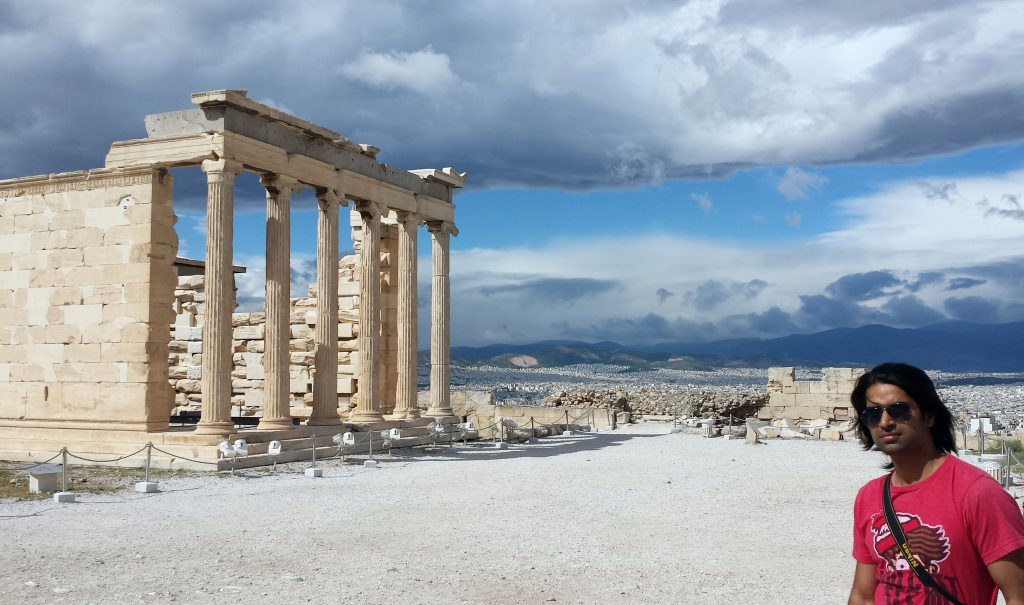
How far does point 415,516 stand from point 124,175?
10867mm

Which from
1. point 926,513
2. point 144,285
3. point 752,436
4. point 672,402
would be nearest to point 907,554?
point 926,513

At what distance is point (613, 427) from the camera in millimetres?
31375

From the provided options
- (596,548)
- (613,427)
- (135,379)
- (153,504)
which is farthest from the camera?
(613,427)

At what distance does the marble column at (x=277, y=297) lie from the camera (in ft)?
68.4

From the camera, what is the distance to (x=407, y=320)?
25.8 metres

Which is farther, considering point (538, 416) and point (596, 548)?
point (538, 416)

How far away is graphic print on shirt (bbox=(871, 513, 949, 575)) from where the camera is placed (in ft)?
12.2

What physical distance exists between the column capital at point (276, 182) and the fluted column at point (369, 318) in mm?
3114

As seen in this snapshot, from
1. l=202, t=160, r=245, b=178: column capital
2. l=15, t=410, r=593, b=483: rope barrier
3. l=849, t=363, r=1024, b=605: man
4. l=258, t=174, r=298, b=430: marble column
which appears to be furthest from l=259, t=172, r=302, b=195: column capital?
l=849, t=363, r=1024, b=605: man

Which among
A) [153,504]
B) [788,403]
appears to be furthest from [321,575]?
[788,403]

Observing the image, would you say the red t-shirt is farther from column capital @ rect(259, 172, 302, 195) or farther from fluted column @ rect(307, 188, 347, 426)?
fluted column @ rect(307, 188, 347, 426)

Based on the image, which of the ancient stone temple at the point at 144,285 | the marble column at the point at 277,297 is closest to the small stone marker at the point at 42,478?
the ancient stone temple at the point at 144,285

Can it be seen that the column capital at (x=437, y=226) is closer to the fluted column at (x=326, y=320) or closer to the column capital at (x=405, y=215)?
the column capital at (x=405, y=215)

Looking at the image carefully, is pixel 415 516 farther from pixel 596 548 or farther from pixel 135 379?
pixel 135 379
